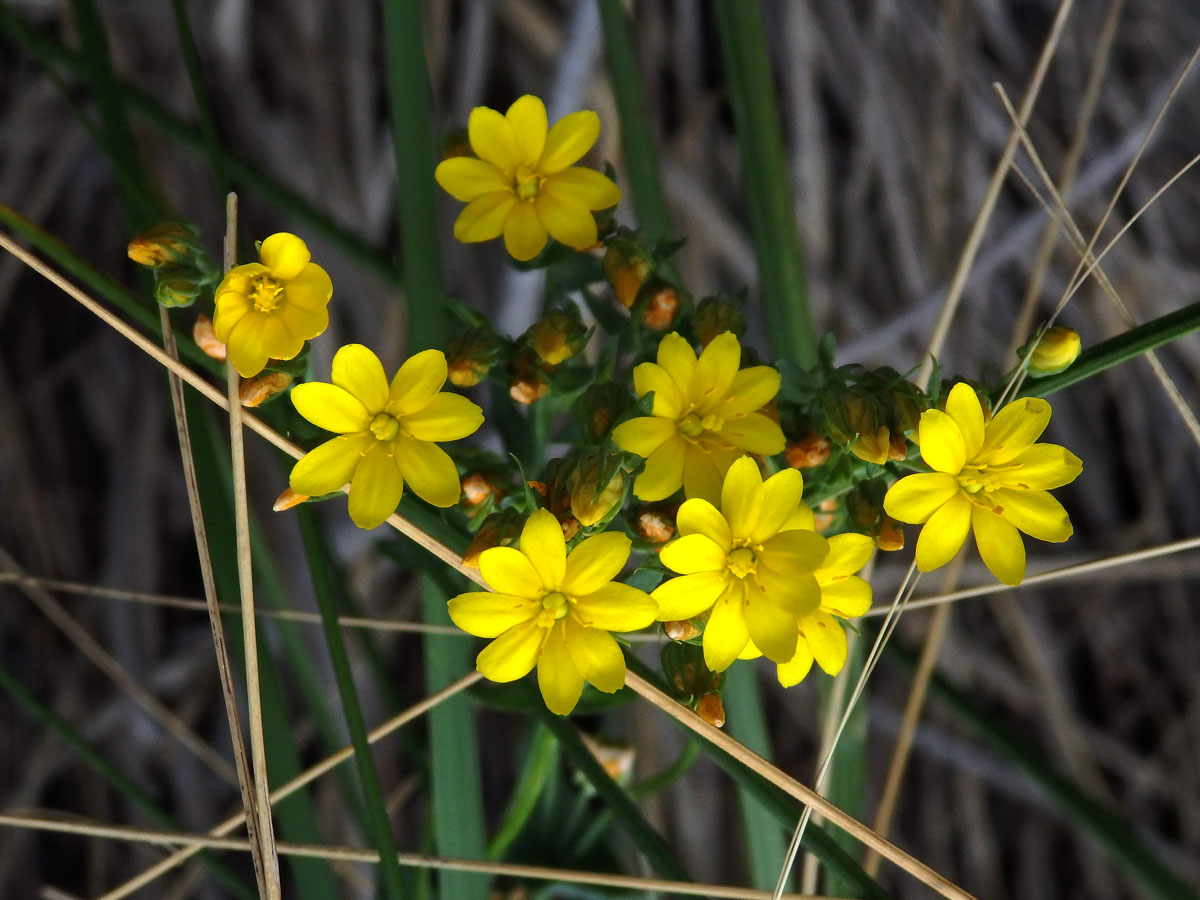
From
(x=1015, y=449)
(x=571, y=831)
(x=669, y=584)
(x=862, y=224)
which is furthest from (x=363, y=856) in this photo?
(x=862, y=224)

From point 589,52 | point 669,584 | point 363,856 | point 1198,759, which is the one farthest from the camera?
point 1198,759

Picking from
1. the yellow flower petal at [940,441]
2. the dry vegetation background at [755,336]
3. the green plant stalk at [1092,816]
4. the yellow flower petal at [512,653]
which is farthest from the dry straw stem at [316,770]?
the dry vegetation background at [755,336]

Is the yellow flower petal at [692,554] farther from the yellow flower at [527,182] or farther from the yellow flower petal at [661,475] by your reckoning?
the yellow flower at [527,182]

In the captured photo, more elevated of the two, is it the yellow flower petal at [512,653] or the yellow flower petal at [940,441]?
the yellow flower petal at [940,441]

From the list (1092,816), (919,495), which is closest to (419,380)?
(919,495)

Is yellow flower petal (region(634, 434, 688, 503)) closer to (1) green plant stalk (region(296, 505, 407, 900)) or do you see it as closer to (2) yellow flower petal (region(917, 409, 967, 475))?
(2) yellow flower petal (region(917, 409, 967, 475))

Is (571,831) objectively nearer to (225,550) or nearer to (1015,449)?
(225,550)

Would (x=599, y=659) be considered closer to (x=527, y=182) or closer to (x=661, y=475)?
(x=661, y=475)

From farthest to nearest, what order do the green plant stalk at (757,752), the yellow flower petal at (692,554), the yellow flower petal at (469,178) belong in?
the green plant stalk at (757,752) → the yellow flower petal at (469,178) → the yellow flower petal at (692,554)
